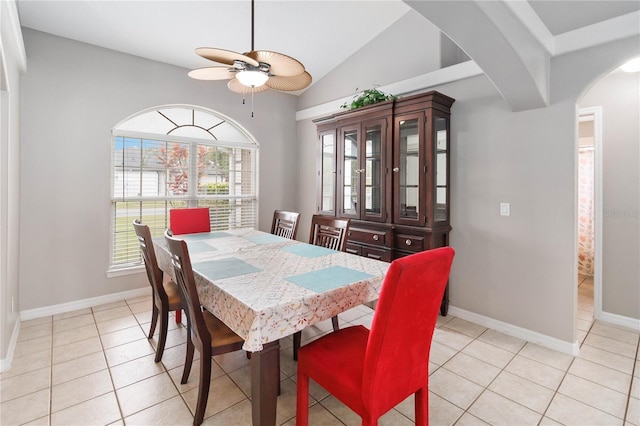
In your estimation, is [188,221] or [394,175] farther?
[188,221]

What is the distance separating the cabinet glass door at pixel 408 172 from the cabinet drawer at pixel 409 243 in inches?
5.8

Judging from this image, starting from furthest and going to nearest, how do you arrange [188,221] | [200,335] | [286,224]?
[286,224], [188,221], [200,335]

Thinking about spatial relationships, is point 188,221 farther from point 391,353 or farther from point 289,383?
point 391,353

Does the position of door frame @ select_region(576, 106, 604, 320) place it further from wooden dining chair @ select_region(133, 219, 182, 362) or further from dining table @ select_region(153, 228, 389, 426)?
wooden dining chair @ select_region(133, 219, 182, 362)

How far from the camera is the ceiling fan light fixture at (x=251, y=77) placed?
208cm

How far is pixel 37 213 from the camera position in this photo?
9.82 ft

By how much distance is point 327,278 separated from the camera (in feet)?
5.75

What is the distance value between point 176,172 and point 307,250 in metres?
2.32

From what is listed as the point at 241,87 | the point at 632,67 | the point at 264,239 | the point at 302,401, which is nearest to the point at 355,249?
the point at 264,239

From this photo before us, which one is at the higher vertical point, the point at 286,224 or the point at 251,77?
the point at 251,77

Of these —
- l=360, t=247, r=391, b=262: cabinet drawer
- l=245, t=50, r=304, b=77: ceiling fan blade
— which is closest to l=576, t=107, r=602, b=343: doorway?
l=360, t=247, r=391, b=262: cabinet drawer

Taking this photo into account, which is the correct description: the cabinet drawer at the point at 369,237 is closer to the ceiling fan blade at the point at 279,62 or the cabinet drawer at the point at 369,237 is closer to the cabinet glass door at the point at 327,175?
the cabinet glass door at the point at 327,175

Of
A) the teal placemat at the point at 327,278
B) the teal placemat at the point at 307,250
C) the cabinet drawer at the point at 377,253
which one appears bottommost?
the cabinet drawer at the point at 377,253

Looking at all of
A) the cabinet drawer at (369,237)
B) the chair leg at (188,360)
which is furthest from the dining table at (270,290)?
the cabinet drawer at (369,237)
